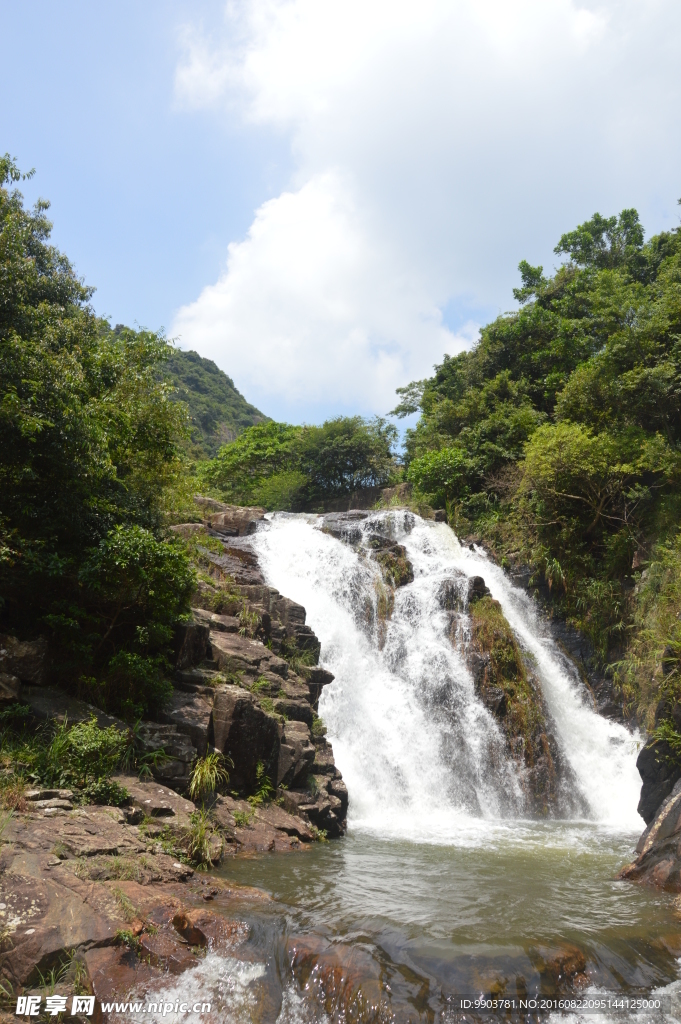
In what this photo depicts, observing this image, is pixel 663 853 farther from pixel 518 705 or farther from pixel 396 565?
pixel 396 565

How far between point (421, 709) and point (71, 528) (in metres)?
8.76

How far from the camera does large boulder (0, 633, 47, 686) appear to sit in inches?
338

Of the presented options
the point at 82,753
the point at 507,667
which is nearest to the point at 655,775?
the point at 507,667

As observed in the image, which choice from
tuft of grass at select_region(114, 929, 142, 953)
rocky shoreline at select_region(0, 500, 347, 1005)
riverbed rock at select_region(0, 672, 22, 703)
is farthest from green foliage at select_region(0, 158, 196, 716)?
tuft of grass at select_region(114, 929, 142, 953)

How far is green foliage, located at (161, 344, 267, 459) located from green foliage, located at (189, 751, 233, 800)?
47.4m

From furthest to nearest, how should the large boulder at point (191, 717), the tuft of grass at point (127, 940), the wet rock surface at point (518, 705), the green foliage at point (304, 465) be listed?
the green foliage at point (304, 465) < the wet rock surface at point (518, 705) < the large boulder at point (191, 717) < the tuft of grass at point (127, 940)

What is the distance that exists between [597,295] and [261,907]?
69.9 feet

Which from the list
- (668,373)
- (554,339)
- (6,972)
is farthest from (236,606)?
(554,339)

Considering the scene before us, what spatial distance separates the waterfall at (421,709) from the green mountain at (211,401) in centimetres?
3913

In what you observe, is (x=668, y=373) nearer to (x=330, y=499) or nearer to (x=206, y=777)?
(x=206, y=777)

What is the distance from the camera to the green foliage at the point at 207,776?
893cm

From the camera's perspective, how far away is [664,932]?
576 centimetres

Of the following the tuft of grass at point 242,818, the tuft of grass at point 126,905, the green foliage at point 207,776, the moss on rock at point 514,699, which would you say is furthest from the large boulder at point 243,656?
the tuft of grass at point 126,905

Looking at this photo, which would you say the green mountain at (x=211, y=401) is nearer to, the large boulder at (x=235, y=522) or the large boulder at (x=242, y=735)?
the large boulder at (x=235, y=522)
